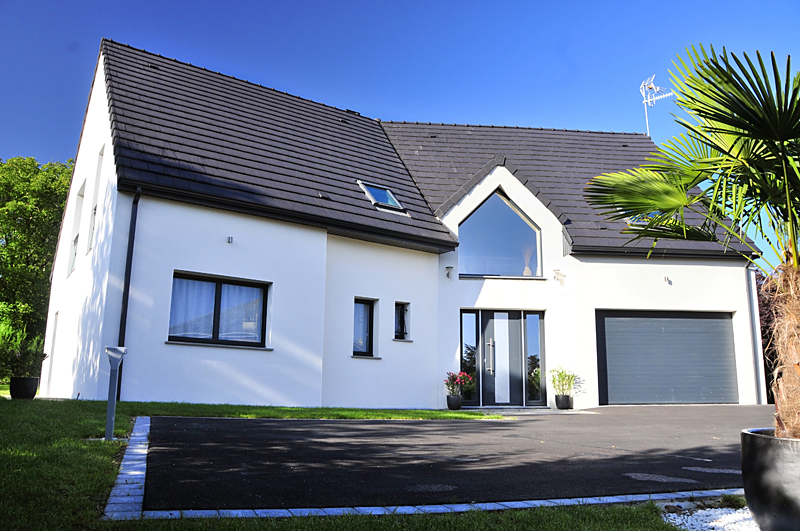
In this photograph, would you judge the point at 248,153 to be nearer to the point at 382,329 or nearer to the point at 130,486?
the point at 382,329

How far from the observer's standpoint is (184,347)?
Answer: 38.4 ft

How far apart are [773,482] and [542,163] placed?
16.6 metres

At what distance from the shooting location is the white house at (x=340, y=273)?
11.9 meters

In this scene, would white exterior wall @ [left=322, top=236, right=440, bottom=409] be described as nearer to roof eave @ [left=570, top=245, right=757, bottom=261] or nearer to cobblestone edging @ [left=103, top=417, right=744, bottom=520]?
roof eave @ [left=570, top=245, right=757, bottom=261]

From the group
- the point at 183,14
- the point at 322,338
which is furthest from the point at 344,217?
the point at 183,14

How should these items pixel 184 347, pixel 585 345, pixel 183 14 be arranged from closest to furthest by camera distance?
pixel 184 347 < pixel 585 345 < pixel 183 14

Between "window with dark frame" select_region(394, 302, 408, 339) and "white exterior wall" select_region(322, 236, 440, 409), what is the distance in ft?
0.57

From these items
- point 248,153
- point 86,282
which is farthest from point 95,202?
point 248,153

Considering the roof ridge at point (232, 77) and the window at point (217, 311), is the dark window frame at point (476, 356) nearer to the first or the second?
the window at point (217, 311)

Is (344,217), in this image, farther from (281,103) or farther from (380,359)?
(281,103)

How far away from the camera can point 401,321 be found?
1527 cm

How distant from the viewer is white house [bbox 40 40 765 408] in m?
11.9

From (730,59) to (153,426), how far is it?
21.2ft

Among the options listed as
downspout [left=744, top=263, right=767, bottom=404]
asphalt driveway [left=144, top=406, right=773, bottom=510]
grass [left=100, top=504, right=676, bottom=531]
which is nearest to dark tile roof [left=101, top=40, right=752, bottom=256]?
downspout [left=744, top=263, right=767, bottom=404]
